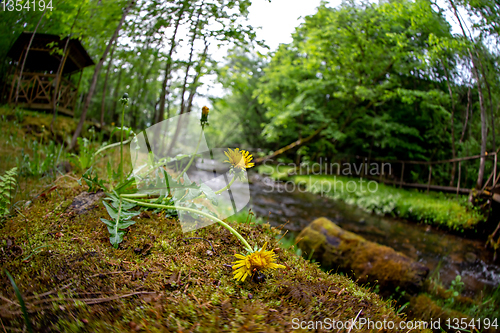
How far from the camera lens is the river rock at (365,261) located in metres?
2.25

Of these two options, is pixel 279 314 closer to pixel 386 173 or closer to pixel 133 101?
pixel 133 101

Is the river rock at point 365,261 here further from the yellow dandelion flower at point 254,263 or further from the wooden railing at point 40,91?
the wooden railing at point 40,91

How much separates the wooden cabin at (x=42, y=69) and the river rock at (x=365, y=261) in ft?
8.99

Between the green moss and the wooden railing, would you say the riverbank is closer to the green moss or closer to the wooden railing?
the green moss

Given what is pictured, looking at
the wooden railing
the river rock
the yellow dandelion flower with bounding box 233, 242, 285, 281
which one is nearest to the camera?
the yellow dandelion flower with bounding box 233, 242, 285, 281

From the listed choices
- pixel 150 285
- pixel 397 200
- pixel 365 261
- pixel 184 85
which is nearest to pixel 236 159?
pixel 150 285

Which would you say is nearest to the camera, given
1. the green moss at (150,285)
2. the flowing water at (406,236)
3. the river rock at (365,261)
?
the green moss at (150,285)

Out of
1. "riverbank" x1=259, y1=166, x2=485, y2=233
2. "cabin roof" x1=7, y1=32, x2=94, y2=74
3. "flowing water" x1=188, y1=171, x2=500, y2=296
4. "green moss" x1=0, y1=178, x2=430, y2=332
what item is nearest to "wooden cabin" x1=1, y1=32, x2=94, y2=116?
"cabin roof" x1=7, y1=32, x2=94, y2=74

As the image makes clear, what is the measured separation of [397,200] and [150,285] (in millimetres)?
6639

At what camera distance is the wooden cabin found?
1.81 meters

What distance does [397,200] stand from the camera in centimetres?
586

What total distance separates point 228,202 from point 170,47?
51.6 inches

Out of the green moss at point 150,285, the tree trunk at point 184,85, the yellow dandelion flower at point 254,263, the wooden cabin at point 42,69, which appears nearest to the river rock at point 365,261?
the green moss at point 150,285

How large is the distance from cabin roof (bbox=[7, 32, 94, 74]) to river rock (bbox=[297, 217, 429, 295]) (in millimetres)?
2752
